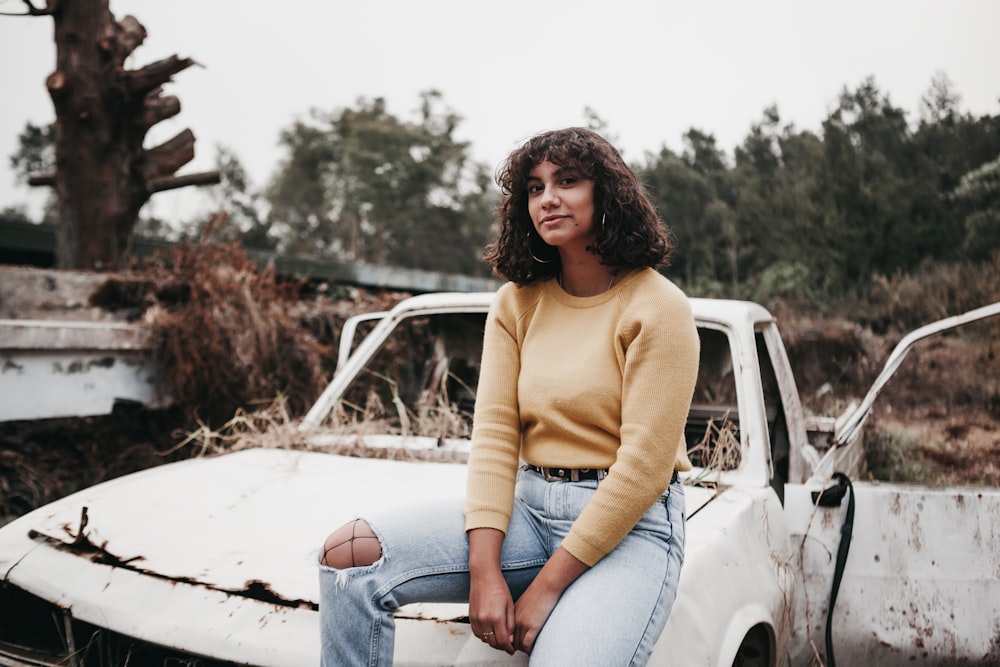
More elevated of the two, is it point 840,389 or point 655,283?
point 655,283

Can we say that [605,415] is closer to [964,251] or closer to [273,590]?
[273,590]

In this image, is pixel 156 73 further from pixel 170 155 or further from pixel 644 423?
pixel 644 423

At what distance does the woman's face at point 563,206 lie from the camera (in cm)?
162

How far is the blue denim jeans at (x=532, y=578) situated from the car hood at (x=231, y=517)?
0.24 m

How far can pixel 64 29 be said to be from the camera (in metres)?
6.11

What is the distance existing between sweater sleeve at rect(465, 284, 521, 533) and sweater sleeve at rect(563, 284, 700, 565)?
184 mm

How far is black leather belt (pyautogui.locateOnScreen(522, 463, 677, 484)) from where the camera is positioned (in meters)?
1.53

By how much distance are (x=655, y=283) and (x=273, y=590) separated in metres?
1.07

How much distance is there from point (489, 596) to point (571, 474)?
32 centimetres

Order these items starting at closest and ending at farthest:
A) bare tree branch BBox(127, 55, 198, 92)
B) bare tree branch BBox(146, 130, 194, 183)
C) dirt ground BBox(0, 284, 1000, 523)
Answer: dirt ground BBox(0, 284, 1000, 523)
bare tree branch BBox(127, 55, 198, 92)
bare tree branch BBox(146, 130, 194, 183)

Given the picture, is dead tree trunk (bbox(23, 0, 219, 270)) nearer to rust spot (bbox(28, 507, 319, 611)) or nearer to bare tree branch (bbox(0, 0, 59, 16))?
bare tree branch (bbox(0, 0, 59, 16))

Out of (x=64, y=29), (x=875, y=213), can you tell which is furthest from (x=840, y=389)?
(x=64, y=29)

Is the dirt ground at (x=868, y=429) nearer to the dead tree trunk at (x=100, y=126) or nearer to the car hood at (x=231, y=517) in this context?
the car hood at (x=231, y=517)

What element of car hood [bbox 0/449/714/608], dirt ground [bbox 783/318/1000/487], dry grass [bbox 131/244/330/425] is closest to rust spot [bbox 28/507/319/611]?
car hood [bbox 0/449/714/608]
